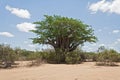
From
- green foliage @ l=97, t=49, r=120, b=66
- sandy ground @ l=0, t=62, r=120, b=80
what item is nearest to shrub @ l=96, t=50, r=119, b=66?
green foliage @ l=97, t=49, r=120, b=66

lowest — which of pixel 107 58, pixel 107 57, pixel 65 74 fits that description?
pixel 65 74

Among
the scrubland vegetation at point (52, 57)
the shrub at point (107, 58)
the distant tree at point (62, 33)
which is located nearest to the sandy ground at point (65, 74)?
the scrubland vegetation at point (52, 57)

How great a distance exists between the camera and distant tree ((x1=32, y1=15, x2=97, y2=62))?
117 feet

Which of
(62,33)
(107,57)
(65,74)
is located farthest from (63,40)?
(65,74)

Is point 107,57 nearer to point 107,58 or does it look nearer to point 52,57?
point 107,58

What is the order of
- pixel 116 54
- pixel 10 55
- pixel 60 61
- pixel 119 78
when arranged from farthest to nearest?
pixel 60 61 < pixel 116 54 < pixel 10 55 < pixel 119 78

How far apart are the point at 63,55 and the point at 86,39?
593 centimetres

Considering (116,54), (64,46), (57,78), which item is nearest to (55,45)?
(64,46)

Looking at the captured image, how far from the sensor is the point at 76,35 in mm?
36594

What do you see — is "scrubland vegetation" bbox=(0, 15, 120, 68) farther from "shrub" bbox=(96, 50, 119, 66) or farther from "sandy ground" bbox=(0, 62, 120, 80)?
"sandy ground" bbox=(0, 62, 120, 80)

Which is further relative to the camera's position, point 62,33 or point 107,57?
point 62,33

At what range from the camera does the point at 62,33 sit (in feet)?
117

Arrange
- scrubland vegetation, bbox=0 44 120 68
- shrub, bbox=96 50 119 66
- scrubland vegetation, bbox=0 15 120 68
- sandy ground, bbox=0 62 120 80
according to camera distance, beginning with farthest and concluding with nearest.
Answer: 1. scrubland vegetation, bbox=0 15 120 68
2. shrub, bbox=96 50 119 66
3. scrubland vegetation, bbox=0 44 120 68
4. sandy ground, bbox=0 62 120 80

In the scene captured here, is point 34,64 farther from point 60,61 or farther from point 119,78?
point 119,78
